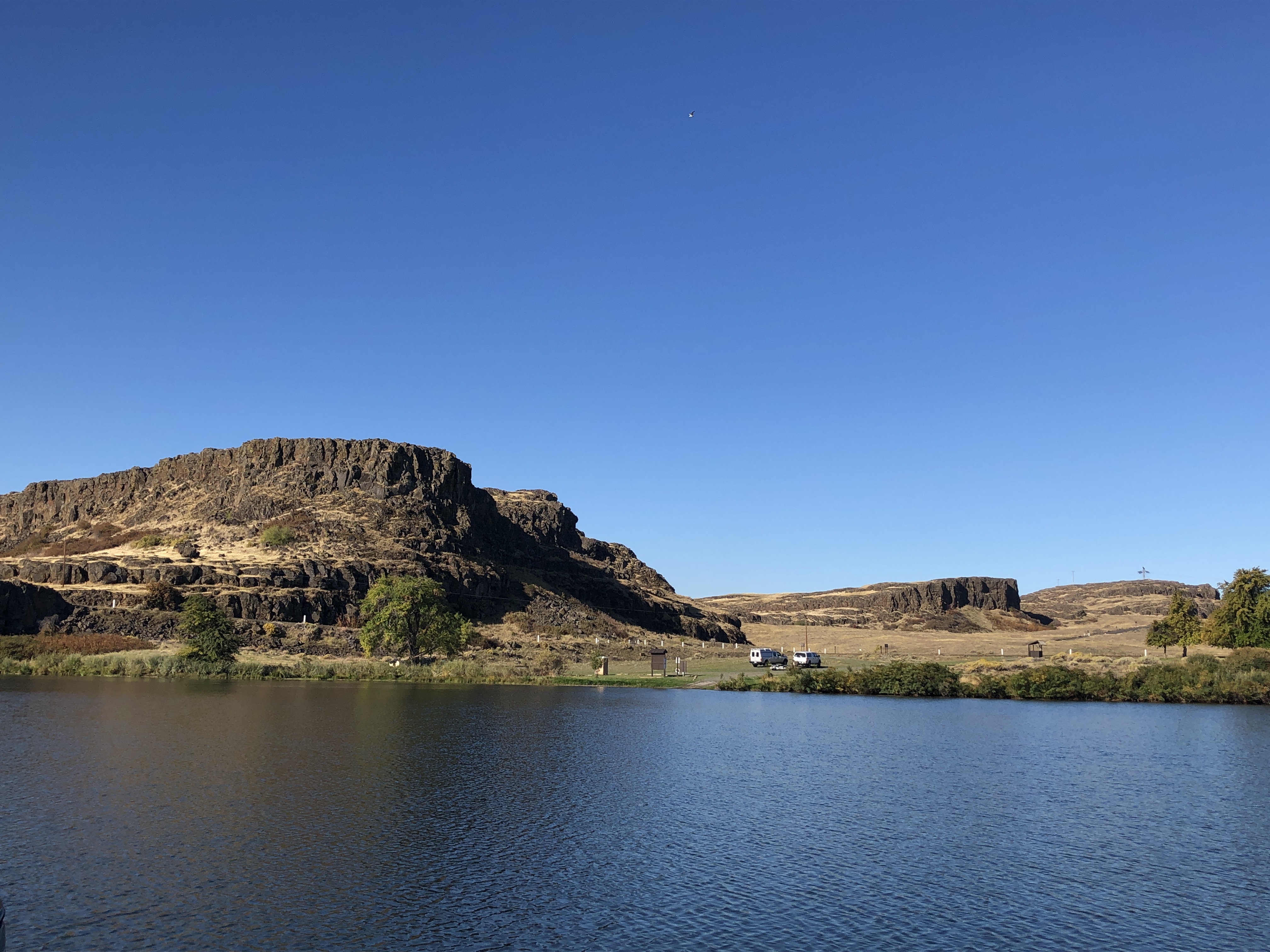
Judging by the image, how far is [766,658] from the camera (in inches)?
3733

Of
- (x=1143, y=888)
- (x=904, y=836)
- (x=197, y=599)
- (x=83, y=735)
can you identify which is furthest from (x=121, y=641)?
(x=1143, y=888)

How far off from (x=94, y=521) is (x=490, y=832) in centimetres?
17035

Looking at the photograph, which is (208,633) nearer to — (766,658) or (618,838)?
(766,658)

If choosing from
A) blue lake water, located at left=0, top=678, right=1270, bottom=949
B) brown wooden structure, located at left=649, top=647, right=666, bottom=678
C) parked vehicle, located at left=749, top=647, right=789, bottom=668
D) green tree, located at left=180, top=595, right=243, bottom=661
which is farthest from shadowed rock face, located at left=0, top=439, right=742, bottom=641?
blue lake water, located at left=0, top=678, right=1270, bottom=949

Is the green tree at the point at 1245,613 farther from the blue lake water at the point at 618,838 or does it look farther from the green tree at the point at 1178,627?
the blue lake water at the point at 618,838

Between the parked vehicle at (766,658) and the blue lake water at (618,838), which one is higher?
the parked vehicle at (766,658)

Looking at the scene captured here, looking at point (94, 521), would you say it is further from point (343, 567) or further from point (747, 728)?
point (747, 728)

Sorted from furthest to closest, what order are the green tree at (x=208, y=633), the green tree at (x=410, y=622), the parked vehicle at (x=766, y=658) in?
1. the parked vehicle at (x=766, y=658)
2. the green tree at (x=410, y=622)
3. the green tree at (x=208, y=633)

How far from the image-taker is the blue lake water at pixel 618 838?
17.2 meters

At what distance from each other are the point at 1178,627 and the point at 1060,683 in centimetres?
3279

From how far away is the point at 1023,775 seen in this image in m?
33.9

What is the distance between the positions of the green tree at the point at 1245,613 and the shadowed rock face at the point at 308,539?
85.8 m

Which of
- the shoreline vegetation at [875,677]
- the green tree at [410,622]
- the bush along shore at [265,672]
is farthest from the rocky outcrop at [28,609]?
the green tree at [410,622]

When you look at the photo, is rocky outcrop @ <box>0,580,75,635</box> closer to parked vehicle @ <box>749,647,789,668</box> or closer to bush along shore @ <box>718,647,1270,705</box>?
parked vehicle @ <box>749,647,789,668</box>
